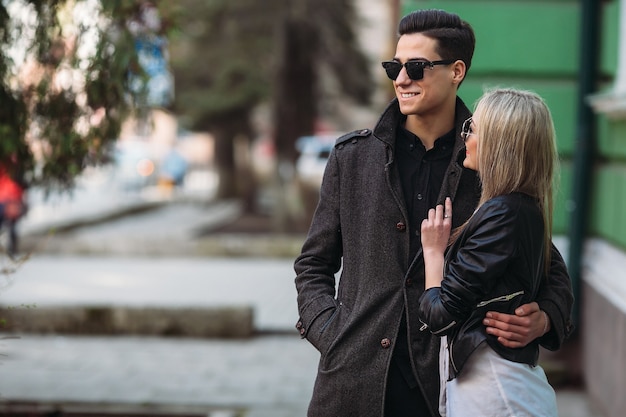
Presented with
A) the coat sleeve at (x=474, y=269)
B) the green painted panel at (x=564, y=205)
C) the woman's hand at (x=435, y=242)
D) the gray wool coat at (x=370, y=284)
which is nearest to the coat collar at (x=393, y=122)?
the gray wool coat at (x=370, y=284)

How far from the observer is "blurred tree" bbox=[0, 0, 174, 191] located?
594cm

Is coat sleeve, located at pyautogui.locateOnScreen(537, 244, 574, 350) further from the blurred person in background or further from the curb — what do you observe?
the blurred person in background

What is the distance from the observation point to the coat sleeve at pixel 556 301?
2.77 m

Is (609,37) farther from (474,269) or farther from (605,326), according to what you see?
(474,269)

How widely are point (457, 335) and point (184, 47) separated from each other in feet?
71.4

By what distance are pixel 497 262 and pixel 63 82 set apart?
14.4 ft

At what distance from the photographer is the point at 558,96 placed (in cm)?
743

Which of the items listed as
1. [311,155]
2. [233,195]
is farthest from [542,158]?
[311,155]

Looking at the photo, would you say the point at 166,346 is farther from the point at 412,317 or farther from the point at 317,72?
the point at 317,72

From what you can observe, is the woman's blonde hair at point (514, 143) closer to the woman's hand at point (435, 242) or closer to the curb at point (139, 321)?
the woman's hand at point (435, 242)

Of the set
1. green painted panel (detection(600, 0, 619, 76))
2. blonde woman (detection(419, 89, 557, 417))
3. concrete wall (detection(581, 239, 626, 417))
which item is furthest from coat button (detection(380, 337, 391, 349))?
green painted panel (detection(600, 0, 619, 76))

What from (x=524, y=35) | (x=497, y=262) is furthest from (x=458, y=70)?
(x=524, y=35)

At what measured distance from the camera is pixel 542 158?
2.66 m

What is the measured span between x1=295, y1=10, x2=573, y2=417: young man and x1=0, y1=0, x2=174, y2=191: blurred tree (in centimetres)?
330
